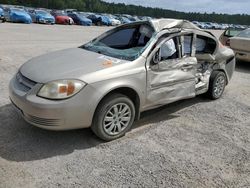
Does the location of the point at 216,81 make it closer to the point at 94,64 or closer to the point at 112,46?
the point at 112,46

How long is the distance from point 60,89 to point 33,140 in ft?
2.92

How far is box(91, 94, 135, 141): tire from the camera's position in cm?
364

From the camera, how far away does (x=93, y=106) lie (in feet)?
11.5

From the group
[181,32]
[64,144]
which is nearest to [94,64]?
[64,144]

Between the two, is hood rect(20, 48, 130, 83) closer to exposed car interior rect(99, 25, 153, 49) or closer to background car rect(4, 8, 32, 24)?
exposed car interior rect(99, 25, 153, 49)

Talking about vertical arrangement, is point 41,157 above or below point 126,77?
below

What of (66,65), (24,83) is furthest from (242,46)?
(24,83)

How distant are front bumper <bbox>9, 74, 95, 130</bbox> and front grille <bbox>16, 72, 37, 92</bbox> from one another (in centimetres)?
4

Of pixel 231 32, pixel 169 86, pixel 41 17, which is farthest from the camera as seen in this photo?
pixel 41 17

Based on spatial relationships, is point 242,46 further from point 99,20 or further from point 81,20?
point 99,20

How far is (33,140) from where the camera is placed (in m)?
3.73

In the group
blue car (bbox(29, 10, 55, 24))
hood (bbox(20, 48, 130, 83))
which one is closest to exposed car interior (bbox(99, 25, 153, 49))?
hood (bbox(20, 48, 130, 83))

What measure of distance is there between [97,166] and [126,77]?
4.08 ft

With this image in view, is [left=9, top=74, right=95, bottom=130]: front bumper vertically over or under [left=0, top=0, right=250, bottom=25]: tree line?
under
